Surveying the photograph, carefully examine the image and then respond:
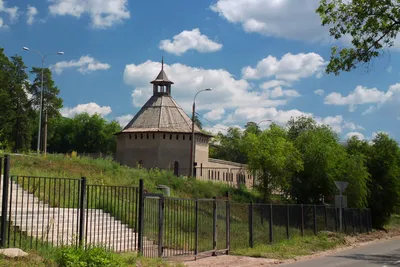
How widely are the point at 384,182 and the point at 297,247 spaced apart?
73.4 ft

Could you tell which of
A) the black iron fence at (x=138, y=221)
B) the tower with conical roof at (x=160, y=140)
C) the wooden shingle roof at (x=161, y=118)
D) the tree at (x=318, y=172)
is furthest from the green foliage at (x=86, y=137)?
the black iron fence at (x=138, y=221)

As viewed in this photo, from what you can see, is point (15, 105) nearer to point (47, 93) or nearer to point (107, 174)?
point (47, 93)

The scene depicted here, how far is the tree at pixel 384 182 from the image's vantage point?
38656 mm

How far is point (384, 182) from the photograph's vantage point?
3916cm

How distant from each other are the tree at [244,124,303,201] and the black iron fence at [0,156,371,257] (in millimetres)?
11859

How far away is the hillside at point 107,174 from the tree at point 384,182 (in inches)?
388

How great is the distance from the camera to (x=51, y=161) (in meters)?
29.8

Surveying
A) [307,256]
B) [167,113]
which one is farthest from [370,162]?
[167,113]

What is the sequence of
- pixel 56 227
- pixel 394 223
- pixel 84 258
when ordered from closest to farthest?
pixel 84 258 < pixel 56 227 < pixel 394 223

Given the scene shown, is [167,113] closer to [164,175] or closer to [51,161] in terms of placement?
[164,175]

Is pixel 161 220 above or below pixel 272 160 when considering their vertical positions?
below

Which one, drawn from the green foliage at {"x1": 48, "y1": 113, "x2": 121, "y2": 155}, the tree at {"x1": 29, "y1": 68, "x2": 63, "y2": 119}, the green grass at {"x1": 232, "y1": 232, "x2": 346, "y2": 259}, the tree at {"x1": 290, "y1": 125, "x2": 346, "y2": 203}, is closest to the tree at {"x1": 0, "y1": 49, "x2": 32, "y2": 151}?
the tree at {"x1": 29, "y1": 68, "x2": 63, "y2": 119}

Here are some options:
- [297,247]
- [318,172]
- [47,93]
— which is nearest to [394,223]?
[318,172]

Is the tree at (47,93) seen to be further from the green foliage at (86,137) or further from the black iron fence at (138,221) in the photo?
the black iron fence at (138,221)
